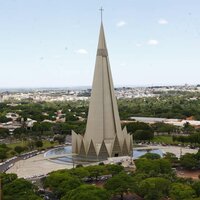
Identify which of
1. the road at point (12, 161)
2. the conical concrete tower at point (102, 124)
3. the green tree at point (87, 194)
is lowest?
the road at point (12, 161)

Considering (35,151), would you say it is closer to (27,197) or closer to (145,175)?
(145,175)

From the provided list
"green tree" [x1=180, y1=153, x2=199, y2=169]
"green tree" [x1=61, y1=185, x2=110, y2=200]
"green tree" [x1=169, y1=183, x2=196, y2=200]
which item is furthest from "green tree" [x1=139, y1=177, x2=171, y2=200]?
"green tree" [x1=180, y1=153, x2=199, y2=169]

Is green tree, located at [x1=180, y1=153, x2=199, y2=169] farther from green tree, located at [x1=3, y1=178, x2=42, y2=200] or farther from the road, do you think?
the road

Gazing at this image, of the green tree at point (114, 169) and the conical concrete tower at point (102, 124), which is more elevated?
the conical concrete tower at point (102, 124)

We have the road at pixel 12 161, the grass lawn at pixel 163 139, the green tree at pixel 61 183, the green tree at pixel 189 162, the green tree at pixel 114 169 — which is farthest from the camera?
the grass lawn at pixel 163 139

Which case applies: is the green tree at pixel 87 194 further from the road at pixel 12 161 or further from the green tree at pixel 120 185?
the road at pixel 12 161

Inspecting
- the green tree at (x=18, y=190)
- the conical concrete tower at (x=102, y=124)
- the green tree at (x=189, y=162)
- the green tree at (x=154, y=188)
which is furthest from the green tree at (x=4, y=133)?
the green tree at (x=154, y=188)

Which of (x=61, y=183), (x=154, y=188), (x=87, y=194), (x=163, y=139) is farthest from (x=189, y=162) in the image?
(x=163, y=139)
